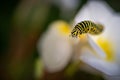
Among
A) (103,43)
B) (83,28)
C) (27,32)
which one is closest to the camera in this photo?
(83,28)

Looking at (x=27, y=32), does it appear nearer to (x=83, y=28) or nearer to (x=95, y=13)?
(x=95, y=13)

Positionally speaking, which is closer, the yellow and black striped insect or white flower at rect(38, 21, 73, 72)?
the yellow and black striped insect

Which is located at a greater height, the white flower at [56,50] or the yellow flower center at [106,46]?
the yellow flower center at [106,46]

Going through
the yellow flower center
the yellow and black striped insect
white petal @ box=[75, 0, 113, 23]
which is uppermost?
white petal @ box=[75, 0, 113, 23]

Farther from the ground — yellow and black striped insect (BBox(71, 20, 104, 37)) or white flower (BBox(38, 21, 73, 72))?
yellow and black striped insect (BBox(71, 20, 104, 37))

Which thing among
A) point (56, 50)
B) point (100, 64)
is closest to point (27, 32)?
point (56, 50)

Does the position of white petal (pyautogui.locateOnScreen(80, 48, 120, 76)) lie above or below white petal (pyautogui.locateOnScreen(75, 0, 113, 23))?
below
